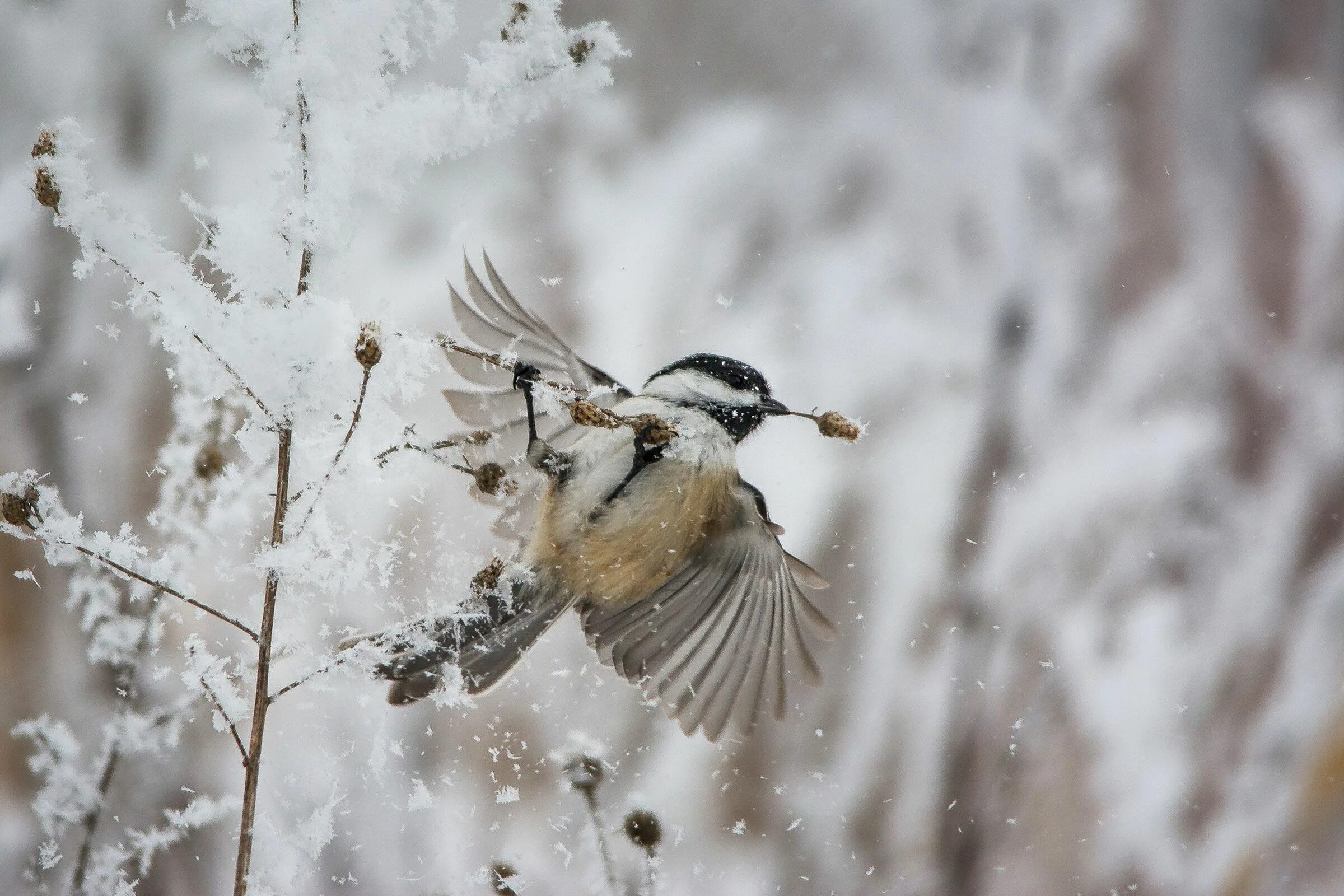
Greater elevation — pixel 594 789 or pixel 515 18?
pixel 515 18

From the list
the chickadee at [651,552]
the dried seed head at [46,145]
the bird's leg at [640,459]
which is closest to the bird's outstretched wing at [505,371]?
the chickadee at [651,552]

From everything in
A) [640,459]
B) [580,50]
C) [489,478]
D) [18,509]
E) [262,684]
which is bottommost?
[262,684]

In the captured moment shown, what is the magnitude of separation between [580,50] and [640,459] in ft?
1.38

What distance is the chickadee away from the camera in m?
0.96

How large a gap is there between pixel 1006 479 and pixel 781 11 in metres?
0.79

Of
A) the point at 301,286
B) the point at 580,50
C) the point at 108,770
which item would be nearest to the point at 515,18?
the point at 580,50

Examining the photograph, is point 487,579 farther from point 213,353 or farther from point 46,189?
point 46,189

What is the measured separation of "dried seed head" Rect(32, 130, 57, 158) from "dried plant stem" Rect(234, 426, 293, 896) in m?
0.23

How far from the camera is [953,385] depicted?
124 cm

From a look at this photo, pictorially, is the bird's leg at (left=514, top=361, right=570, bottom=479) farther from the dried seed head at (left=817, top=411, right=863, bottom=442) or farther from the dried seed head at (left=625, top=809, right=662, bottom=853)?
the dried seed head at (left=625, top=809, right=662, bottom=853)

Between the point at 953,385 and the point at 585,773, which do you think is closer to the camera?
the point at 585,773

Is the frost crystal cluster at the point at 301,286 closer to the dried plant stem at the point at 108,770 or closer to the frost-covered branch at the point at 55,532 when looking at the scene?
the frost-covered branch at the point at 55,532

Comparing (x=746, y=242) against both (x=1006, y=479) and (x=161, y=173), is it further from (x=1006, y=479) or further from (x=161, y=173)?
(x=161, y=173)

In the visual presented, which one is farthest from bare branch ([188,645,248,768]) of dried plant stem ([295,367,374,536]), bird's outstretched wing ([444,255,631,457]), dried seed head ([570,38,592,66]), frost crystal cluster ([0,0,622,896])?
dried seed head ([570,38,592,66])
